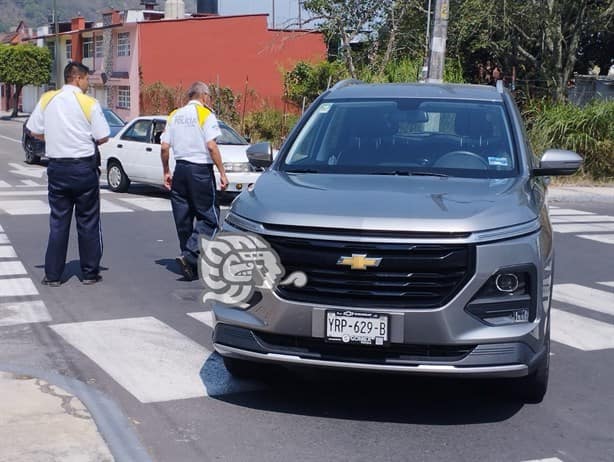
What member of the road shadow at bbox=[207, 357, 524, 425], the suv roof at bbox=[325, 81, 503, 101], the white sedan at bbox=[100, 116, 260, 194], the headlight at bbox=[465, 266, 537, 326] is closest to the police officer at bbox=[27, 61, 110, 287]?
the suv roof at bbox=[325, 81, 503, 101]

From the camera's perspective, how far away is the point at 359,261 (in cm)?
498

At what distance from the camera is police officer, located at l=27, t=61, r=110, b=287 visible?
8.68 metres

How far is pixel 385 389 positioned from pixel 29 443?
2242 millimetres

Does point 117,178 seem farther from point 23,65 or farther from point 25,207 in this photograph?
point 23,65

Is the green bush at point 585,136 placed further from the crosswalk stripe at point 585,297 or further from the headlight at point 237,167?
the crosswalk stripe at point 585,297

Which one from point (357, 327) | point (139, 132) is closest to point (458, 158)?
point (357, 327)

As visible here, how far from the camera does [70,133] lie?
866 centimetres

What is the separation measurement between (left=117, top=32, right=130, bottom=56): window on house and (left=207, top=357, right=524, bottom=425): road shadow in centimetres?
4455

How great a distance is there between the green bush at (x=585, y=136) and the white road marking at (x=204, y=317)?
13.6 metres

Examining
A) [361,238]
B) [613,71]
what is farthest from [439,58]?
[613,71]

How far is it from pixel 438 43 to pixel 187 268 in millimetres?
9774

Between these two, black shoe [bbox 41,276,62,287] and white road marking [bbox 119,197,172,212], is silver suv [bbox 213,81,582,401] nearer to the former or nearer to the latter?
black shoe [bbox 41,276,62,287]

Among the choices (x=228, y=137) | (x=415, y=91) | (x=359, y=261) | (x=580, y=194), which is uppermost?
(x=415, y=91)

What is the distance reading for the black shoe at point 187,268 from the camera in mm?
9299
